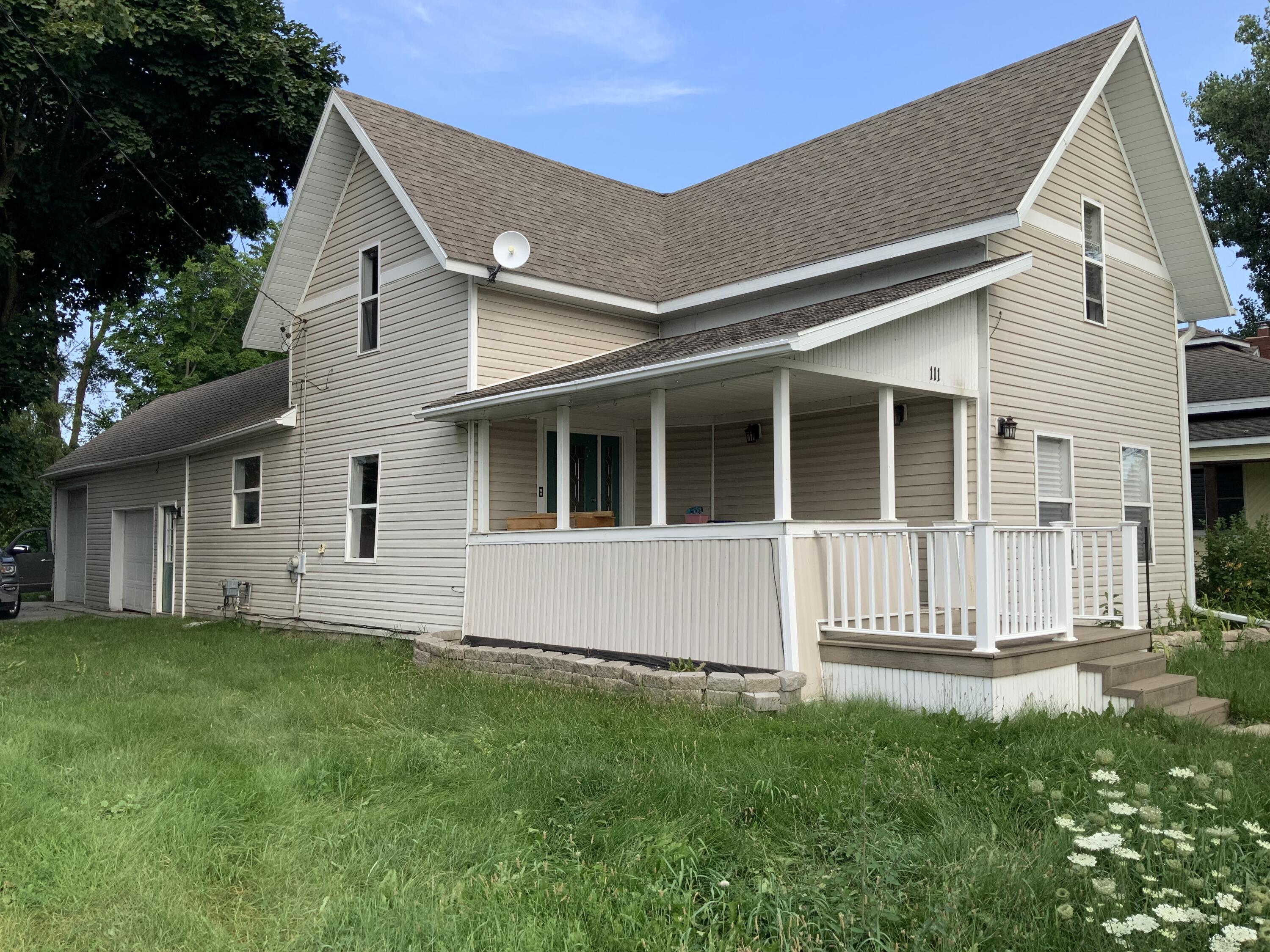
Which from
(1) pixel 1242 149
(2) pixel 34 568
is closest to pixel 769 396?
(1) pixel 1242 149

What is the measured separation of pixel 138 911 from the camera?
14.1ft

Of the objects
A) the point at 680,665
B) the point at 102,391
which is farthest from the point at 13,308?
the point at 102,391

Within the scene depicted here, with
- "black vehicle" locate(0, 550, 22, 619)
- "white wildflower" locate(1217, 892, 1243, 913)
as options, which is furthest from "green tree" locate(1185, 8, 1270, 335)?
"black vehicle" locate(0, 550, 22, 619)

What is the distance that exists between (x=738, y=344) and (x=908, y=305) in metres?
1.63

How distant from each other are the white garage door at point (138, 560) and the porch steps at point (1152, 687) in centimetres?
1753

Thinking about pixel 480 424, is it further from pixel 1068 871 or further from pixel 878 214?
pixel 1068 871

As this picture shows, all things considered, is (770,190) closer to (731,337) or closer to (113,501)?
(731,337)

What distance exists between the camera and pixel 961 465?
9.97 metres

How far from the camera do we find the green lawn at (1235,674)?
26.4 ft

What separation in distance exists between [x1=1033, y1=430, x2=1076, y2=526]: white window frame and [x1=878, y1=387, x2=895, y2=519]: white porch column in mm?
2678

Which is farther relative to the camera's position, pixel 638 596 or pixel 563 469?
pixel 563 469

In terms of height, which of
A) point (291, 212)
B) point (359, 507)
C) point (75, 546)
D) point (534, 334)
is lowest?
point (75, 546)

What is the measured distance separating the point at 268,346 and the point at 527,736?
11.9 meters

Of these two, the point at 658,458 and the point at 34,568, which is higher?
the point at 658,458
